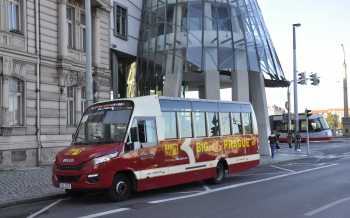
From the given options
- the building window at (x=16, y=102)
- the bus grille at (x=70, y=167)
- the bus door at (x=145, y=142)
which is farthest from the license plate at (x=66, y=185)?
the building window at (x=16, y=102)

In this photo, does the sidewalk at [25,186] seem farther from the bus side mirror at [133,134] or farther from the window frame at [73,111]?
the window frame at [73,111]

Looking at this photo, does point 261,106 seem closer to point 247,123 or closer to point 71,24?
point 71,24

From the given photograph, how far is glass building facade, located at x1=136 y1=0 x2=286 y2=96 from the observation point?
36750 mm

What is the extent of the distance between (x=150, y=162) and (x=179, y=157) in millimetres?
1631

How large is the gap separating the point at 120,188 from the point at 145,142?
1.61 meters

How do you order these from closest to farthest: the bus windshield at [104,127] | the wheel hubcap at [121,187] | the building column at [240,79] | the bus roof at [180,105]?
the wheel hubcap at [121,187], the bus windshield at [104,127], the bus roof at [180,105], the building column at [240,79]

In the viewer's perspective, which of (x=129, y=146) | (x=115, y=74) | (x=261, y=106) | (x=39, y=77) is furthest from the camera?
(x=261, y=106)

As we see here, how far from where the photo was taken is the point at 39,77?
84.8ft

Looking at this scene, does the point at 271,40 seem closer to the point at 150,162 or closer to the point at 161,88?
the point at 161,88

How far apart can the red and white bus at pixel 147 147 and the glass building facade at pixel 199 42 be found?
1668 centimetres

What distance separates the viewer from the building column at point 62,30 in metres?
27.5

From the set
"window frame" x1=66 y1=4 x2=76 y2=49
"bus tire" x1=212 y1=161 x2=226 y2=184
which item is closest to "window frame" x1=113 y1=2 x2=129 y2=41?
"window frame" x1=66 y1=4 x2=76 y2=49

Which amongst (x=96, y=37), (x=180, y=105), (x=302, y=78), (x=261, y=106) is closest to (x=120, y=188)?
(x=180, y=105)

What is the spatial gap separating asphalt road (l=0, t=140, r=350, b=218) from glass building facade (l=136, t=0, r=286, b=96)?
1879cm
